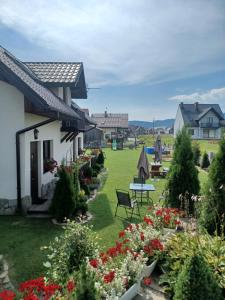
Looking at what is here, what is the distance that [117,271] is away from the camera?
390cm

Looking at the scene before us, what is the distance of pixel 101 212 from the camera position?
9.37 metres

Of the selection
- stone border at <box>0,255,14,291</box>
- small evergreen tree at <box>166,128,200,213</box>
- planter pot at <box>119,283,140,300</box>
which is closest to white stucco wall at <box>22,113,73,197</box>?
stone border at <box>0,255,14,291</box>

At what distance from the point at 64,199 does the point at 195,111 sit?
60.1 meters

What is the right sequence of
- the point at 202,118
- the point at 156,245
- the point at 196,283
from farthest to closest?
the point at 202,118
the point at 156,245
the point at 196,283

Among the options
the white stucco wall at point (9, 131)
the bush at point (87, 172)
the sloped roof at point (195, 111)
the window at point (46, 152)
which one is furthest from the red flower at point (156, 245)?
the sloped roof at point (195, 111)

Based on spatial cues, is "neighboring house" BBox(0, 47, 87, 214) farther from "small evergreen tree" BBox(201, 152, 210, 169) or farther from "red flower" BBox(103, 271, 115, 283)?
"small evergreen tree" BBox(201, 152, 210, 169)

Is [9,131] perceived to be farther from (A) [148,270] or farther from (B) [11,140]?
(A) [148,270]

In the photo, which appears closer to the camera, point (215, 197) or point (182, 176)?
point (215, 197)

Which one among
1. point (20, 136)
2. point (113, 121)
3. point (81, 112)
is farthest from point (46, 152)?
point (113, 121)

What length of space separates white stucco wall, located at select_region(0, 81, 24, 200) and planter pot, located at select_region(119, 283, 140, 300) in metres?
6.03

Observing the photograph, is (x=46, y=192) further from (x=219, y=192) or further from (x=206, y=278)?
(x=206, y=278)

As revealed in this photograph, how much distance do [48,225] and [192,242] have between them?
4.66m

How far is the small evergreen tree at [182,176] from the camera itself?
847 cm

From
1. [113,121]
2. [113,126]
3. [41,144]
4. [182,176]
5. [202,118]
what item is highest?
[202,118]
